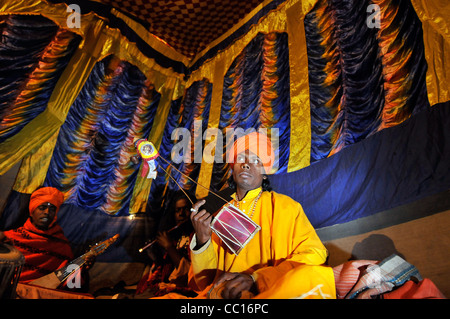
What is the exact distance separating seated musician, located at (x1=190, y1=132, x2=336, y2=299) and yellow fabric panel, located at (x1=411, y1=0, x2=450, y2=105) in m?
1.38

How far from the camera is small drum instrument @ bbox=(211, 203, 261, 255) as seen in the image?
1658mm

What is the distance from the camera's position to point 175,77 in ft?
19.5

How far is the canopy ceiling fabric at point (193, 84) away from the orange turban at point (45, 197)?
0.90ft

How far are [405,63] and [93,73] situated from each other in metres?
4.53

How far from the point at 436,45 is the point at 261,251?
2.19 m

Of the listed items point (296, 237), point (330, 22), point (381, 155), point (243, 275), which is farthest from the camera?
point (330, 22)

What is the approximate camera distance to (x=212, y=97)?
16.3 ft

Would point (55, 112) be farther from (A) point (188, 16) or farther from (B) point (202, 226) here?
(B) point (202, 226)

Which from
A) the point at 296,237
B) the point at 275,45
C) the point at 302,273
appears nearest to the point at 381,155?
the point at 296,237
